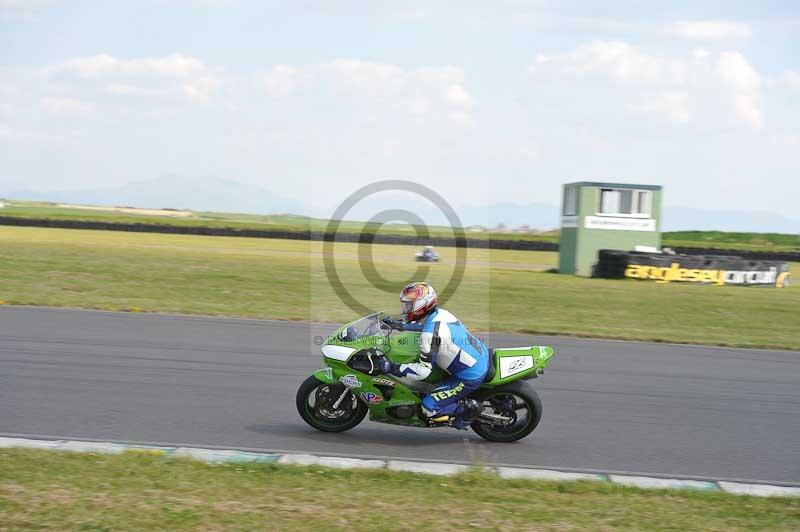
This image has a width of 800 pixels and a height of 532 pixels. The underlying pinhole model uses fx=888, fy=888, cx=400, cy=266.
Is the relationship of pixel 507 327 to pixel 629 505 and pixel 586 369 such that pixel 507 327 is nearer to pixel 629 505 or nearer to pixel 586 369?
pixel 586 369

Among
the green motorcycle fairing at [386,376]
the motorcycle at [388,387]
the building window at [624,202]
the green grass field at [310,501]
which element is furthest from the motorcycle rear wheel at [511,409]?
the building window at [624,202]

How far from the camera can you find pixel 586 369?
40.2ft

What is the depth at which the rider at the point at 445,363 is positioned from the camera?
779 centimetres

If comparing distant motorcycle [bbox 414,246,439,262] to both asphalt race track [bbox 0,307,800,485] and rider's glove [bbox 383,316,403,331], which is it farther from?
rider's glove [bbox 383,316,403,331]

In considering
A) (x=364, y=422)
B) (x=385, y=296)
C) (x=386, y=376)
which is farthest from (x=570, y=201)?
(x=386, y=376)

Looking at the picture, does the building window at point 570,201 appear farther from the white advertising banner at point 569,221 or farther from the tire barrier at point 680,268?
the tire barrier at point 680,268

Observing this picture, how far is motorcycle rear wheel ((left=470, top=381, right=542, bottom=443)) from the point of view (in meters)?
7.93

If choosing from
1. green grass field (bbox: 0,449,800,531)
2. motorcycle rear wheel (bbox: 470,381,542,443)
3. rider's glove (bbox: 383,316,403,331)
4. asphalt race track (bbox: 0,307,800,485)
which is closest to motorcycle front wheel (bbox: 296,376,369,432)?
asphalt race track (bbox: 0,307,800,485)

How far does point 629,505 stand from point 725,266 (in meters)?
24.6

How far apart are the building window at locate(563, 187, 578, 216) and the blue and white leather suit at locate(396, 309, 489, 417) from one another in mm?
22952

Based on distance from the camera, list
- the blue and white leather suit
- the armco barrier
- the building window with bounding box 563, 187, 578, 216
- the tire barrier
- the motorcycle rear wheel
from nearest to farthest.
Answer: the blue and white leather suit → the motorcycle rear wheel → the tire barrier → the building window with bounding box 563, 187, 578, 216 → the armco barrier

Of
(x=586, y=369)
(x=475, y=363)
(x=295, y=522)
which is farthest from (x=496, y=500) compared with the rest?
(x=586, y=369)

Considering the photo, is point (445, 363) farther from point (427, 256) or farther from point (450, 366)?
point (427, 256)

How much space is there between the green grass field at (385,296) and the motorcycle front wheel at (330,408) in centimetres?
881
